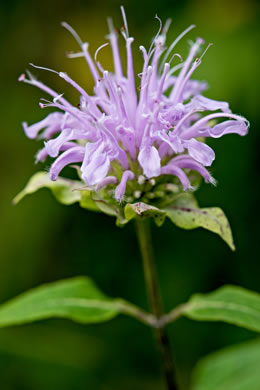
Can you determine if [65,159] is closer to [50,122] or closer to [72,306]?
[50,122]

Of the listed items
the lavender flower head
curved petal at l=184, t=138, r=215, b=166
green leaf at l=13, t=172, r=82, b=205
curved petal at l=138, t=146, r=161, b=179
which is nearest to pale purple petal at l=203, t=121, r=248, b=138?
the lavender flower head

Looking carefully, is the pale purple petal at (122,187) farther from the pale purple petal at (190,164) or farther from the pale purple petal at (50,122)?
the pale purple petal at (50,122)


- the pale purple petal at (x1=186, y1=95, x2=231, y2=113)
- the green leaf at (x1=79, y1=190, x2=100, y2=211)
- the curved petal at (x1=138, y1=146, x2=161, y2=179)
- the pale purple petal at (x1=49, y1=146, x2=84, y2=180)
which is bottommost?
the green leaf at (x1=79, y1=190, x2=100, y2=211)

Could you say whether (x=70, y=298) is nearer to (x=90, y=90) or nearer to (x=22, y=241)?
(x=22, y=241)

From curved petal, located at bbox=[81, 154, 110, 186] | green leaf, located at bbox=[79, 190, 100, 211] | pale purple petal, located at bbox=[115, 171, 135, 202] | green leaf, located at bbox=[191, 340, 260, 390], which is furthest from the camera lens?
green leaf, located at bbox=[191, 340, 260, 390]

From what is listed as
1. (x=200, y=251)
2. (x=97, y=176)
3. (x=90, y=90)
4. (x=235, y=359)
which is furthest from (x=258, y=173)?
(x=97, y=176)

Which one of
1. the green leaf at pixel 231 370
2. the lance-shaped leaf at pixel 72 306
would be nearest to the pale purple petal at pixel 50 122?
the lance-shaped leaf at pixel 72 306

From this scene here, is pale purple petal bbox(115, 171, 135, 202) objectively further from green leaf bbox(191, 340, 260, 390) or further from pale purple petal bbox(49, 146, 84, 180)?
green leaf bbox(191, 340, 260, 390)
